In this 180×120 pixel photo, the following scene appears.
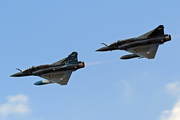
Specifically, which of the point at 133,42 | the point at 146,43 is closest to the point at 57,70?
the point at 133,42

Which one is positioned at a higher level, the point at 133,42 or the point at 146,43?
the point at 133,42

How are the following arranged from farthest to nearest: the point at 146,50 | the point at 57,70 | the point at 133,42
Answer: the point at 133,42 < the point at 146,50 < the point at 57,70

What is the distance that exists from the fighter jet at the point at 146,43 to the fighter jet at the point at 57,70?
29.7 feet

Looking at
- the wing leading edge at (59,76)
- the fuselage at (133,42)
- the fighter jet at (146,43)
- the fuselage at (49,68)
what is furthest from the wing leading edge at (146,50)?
the wing leading edge at (59,76)

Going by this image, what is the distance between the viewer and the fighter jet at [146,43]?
68.9 metres

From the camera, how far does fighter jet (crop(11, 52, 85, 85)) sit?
223 ft

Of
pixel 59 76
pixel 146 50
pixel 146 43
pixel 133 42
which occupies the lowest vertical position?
pixel 59 76

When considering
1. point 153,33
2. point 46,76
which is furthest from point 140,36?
point 46,76

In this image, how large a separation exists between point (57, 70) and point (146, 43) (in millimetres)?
17270

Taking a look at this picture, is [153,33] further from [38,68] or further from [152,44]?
[38,68]

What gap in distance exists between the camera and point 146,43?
69688 mm

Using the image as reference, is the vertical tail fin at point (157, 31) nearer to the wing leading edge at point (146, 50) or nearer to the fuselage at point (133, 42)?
the fuselage at point (133, 42)

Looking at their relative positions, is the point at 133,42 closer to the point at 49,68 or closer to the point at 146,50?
the point at 146,50

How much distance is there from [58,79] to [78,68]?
4.19m
